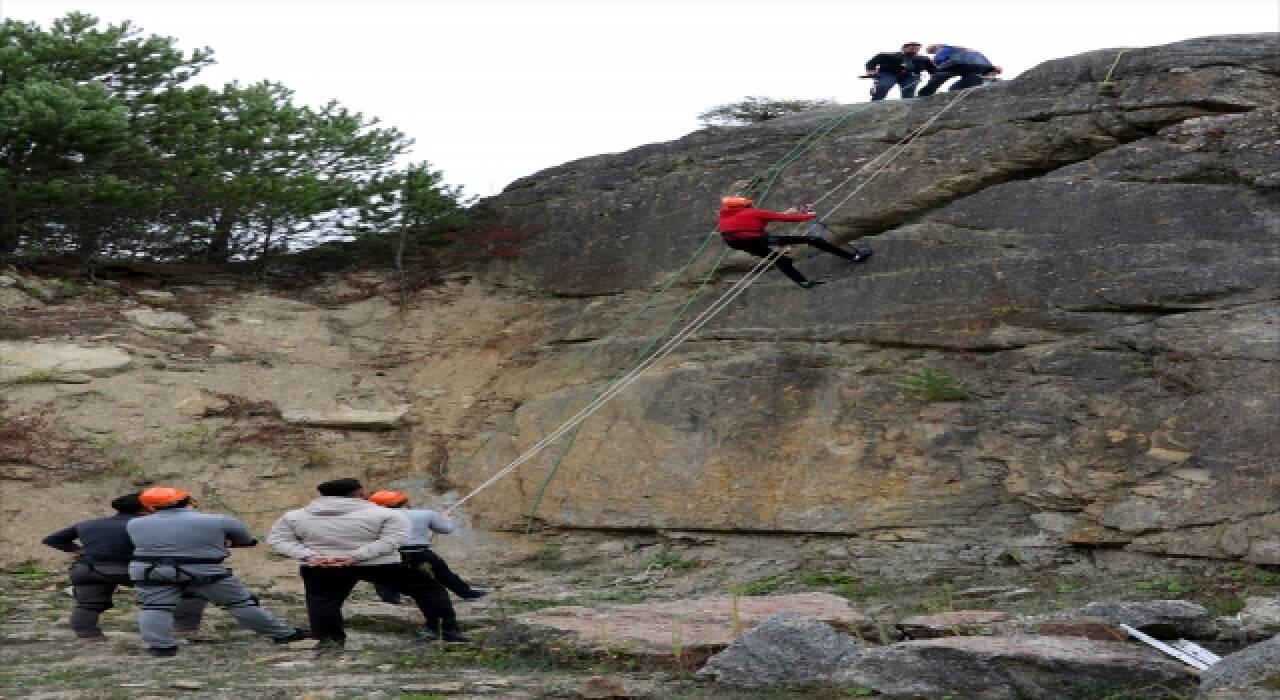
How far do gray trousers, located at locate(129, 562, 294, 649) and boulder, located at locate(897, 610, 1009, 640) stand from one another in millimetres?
4658

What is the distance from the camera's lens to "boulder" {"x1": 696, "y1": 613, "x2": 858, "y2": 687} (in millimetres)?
8203

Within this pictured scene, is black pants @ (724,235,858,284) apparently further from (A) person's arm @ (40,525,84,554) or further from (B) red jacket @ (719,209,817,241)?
(A) person's arm @ (40,525,84,554)

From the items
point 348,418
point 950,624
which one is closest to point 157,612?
point 950,624

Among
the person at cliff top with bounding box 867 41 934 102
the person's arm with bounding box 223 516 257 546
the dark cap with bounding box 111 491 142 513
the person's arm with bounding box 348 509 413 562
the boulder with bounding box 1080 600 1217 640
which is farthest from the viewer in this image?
the person at cliff top with bounding box 867 41 934 102

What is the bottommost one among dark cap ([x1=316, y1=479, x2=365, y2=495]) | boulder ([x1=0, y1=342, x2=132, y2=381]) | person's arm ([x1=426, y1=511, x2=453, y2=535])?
person's arm ([x1=426, y1=511, x2=453, y2=535])

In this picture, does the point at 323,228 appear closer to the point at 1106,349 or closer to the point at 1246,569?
the point at 1106,349

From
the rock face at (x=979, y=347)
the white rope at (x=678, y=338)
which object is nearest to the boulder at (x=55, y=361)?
the rock face at (x=979, y=347)

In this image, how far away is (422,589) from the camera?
10.2 m

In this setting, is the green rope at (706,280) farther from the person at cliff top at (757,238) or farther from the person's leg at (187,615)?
the person's leg at (187,615)

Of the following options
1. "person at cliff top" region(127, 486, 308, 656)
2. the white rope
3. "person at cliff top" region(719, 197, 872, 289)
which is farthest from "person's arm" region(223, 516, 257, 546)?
"person at cliff top" region(719, 197, 872, 289)

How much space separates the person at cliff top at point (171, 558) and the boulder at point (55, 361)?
560cm

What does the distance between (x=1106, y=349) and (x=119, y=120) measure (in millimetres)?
11565

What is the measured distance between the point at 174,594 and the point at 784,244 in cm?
743

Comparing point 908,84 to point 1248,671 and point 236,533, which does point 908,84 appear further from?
point 1248,671
